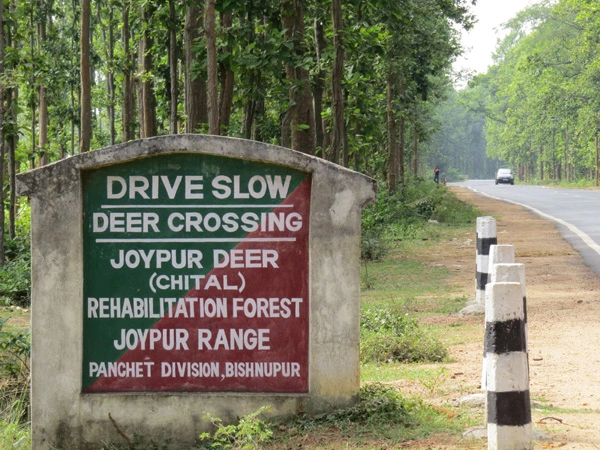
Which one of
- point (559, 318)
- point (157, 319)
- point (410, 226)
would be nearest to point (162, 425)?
point (157, 319)

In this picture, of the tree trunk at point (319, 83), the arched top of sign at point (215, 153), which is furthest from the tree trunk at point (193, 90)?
the arched top of sign at point (215, 153)

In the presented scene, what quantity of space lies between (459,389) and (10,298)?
926cm

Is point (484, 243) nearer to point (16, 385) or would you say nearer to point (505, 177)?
point (16, 385)

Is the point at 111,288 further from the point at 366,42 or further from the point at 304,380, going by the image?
the point at 366,42

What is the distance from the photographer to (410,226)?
24547mm

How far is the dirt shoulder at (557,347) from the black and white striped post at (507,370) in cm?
67

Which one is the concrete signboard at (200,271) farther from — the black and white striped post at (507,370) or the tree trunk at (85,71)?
the tree trunk at (85,71)

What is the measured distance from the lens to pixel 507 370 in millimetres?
4371

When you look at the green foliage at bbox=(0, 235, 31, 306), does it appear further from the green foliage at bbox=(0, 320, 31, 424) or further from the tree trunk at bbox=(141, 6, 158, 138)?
the green foliage at bbox=(0, 320, 31, 424)

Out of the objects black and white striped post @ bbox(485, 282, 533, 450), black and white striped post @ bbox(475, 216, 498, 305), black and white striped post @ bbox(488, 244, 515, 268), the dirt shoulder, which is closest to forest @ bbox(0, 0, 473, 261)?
the dirt shoulder

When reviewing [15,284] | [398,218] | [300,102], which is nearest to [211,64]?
[300,102]

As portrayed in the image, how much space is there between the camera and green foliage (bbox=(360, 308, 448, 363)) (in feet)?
26.4

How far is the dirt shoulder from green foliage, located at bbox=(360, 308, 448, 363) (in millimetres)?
208

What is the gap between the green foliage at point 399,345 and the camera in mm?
8047
